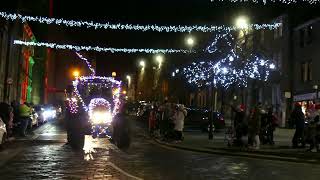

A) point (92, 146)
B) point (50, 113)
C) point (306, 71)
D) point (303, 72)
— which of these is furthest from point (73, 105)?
point (50, 113)

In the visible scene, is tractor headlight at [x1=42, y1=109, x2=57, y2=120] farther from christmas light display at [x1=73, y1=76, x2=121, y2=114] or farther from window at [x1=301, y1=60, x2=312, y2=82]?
christmas light display at [x1=73, y1=76, x2=121, y2=114]

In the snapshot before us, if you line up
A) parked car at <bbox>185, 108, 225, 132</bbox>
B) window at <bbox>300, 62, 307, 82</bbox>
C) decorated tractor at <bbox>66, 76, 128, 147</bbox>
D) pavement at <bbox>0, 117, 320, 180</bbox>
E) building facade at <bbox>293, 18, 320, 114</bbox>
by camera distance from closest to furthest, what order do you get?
pavement at <bbox>0, 117, 320, 180</bbox> → decorated tractor at <bbox>66, 76, 128, 147</bbox> → parked car at <bbox>185, 108, 225, 132</bbox> → building facade at <bbox>293, 18, 320, 114</bbox> → window at <bbox>300, 62, 307, 82</bbox>

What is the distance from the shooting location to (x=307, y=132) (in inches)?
869

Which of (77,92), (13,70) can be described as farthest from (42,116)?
(77,92)

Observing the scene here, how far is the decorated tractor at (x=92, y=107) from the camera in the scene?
21406mm

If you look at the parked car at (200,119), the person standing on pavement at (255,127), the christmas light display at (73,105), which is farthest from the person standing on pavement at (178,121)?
the parked car at (200,119)

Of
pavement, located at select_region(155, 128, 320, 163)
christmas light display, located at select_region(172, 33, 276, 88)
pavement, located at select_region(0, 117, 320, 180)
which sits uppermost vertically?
christmas light display, located at select_region(172, 33, 276, 88)

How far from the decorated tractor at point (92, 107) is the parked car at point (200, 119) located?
12.6 m

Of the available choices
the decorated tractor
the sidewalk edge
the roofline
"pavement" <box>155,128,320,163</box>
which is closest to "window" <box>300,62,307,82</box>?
the roofline

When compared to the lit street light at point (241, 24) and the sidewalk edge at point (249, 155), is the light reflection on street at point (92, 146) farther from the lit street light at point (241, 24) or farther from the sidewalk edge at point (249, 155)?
the lit street light at point (241, 24)

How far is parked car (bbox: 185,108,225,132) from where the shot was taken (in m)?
35.8

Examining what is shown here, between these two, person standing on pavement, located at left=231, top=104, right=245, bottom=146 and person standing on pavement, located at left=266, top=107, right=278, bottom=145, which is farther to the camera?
person standing on pavement, located at left=266, top=107, right=278, bottom=145

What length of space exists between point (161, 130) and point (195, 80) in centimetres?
1423

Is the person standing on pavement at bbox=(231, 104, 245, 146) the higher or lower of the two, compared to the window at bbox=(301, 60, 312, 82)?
lower
